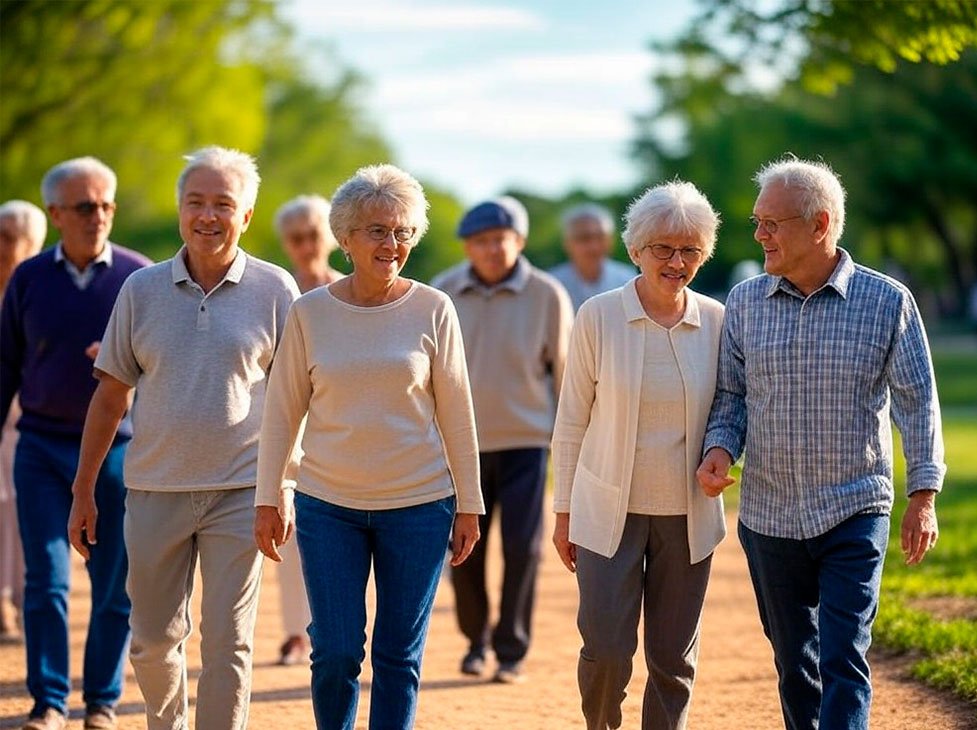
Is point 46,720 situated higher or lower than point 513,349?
lower

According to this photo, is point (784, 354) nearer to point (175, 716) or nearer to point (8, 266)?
point (175, 716)

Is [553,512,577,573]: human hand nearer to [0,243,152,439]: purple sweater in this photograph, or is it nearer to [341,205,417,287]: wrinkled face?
[341,205,417,287]: wrinkled face

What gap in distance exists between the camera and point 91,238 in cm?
752

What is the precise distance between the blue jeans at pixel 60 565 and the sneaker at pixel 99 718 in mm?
26

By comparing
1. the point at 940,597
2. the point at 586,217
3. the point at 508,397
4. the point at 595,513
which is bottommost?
the point at 940,597

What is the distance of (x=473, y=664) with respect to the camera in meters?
8.92

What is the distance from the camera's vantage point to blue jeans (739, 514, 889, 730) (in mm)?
5590

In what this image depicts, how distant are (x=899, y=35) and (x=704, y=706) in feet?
12.0

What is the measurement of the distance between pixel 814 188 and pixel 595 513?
1311 mm

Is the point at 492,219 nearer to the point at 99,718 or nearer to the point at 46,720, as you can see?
the point at 99,718

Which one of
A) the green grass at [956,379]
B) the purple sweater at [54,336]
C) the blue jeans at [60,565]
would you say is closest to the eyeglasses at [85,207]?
the purple sweater at [54,336]

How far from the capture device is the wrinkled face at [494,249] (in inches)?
355

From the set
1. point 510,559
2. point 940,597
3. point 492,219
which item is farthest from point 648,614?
point 940,597

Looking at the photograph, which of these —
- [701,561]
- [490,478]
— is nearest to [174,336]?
[701,561]
